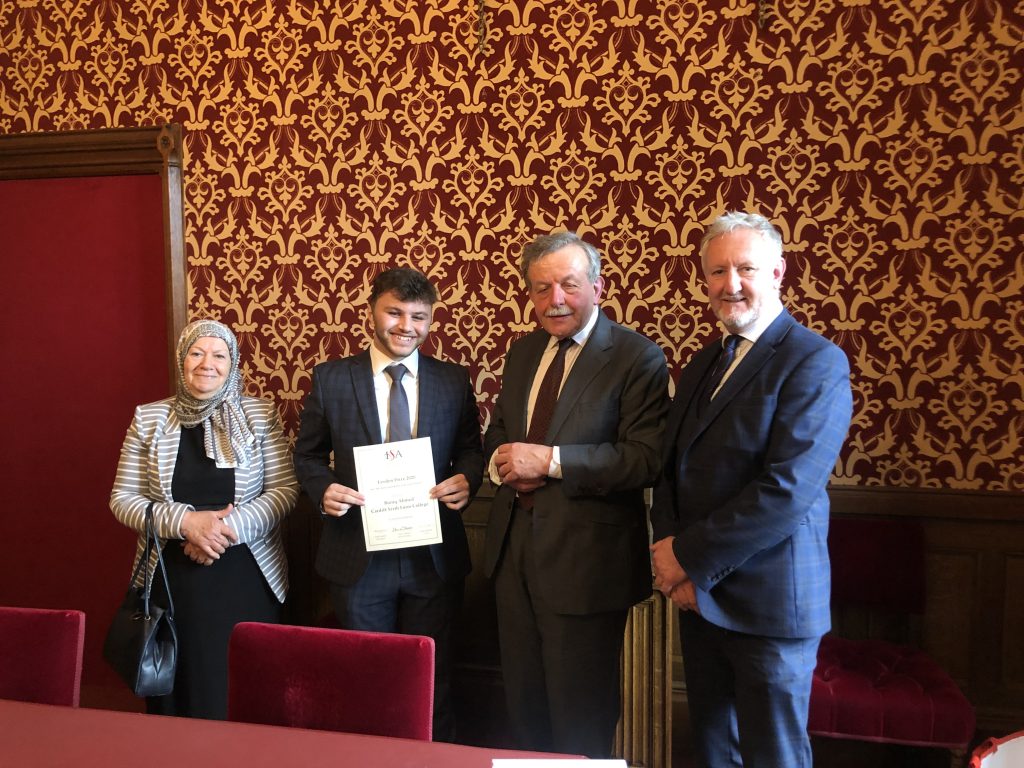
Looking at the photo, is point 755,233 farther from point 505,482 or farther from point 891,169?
point 891,169

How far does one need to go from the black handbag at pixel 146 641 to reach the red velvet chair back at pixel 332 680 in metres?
0.96

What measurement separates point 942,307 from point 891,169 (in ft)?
1.72

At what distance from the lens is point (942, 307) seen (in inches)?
108

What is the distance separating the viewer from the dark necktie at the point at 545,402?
2.25 metres

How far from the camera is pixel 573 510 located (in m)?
2.17

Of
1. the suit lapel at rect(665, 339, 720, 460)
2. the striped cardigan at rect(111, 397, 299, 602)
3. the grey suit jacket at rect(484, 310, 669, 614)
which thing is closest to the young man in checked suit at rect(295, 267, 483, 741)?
the striped cardigan at rect(111, 397, 299, 602)

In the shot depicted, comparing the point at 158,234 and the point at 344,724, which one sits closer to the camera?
the point at 344,724

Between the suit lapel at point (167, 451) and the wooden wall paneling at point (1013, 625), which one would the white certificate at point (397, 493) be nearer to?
the suit lapel at point (167, 451)

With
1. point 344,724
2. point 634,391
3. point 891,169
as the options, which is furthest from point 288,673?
point 891,169

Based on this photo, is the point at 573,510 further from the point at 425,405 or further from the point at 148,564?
the point at 148,564

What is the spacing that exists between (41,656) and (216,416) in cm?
104

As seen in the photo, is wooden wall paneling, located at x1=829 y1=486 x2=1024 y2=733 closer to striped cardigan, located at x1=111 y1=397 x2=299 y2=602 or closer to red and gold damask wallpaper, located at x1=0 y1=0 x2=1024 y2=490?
red and gold damask wallpaper, located at x1=0 y1=0 x2=1024 y2=490

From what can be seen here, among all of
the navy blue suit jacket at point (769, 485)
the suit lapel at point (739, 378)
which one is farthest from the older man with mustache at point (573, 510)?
the navy blue suit jacket at point (769, 485)

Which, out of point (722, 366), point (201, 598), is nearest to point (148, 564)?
point (201, 598)
